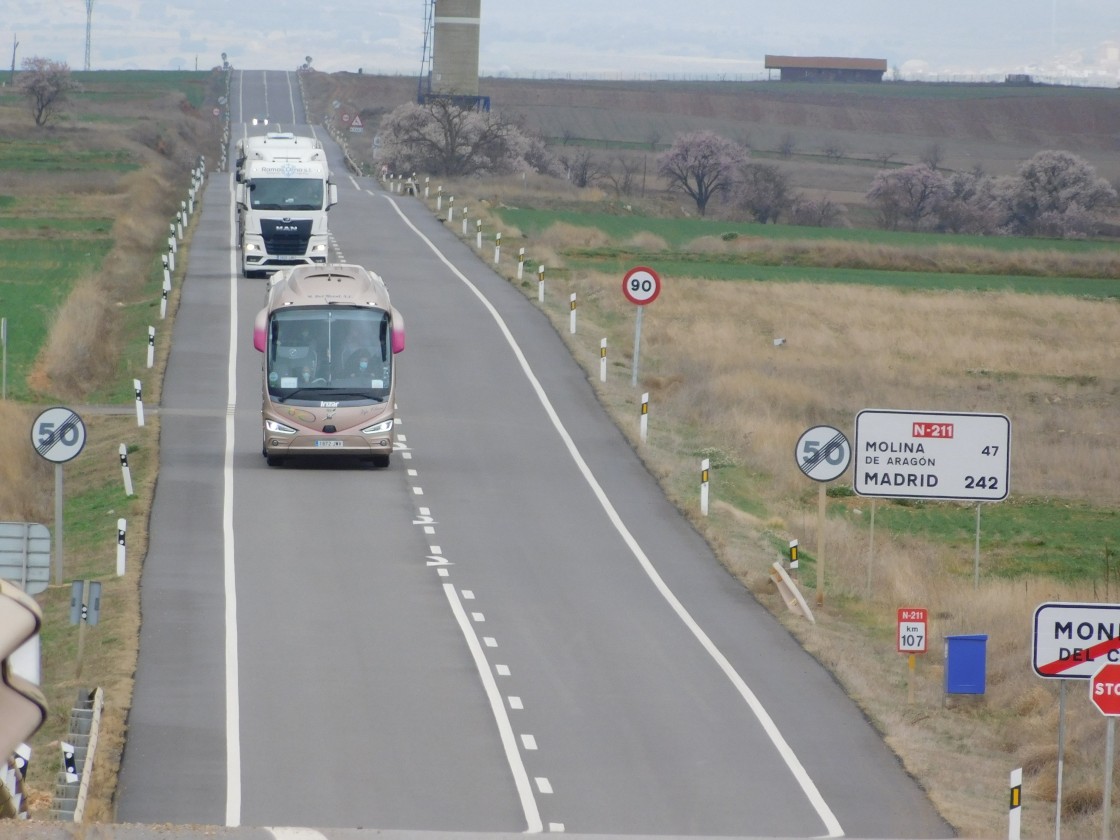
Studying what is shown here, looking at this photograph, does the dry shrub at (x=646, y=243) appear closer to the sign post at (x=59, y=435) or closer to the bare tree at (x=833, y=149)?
the sign post at (x=59, y=435)

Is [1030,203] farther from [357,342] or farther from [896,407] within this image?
[357,342]

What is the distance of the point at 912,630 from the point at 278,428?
443 inches

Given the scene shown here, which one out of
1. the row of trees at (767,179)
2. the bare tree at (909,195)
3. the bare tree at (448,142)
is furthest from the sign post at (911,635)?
the bare tree at (909,195)

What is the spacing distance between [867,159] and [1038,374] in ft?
376

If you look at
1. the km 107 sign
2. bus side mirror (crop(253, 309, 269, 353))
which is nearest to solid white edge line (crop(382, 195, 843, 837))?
the km 107 sign

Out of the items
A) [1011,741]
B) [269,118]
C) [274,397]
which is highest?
[269,118]

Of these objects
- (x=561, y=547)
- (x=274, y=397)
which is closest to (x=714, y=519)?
(x=561, y=547)

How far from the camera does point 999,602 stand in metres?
20.0

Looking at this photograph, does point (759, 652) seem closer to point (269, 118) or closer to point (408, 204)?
point (408, 204)

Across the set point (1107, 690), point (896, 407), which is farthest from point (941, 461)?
point (896, 407)

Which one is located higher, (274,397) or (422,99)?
(422,99)

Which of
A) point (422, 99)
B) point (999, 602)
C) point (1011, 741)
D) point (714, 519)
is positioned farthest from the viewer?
point (422, 99)

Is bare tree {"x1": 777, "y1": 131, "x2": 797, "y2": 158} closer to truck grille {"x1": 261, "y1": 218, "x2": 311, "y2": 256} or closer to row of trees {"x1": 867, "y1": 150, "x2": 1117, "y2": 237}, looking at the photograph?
row of trees {"x1": 867, "y1": 150, "x2": 1117, "y2": 237}

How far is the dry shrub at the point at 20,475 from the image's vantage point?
2375 cm
